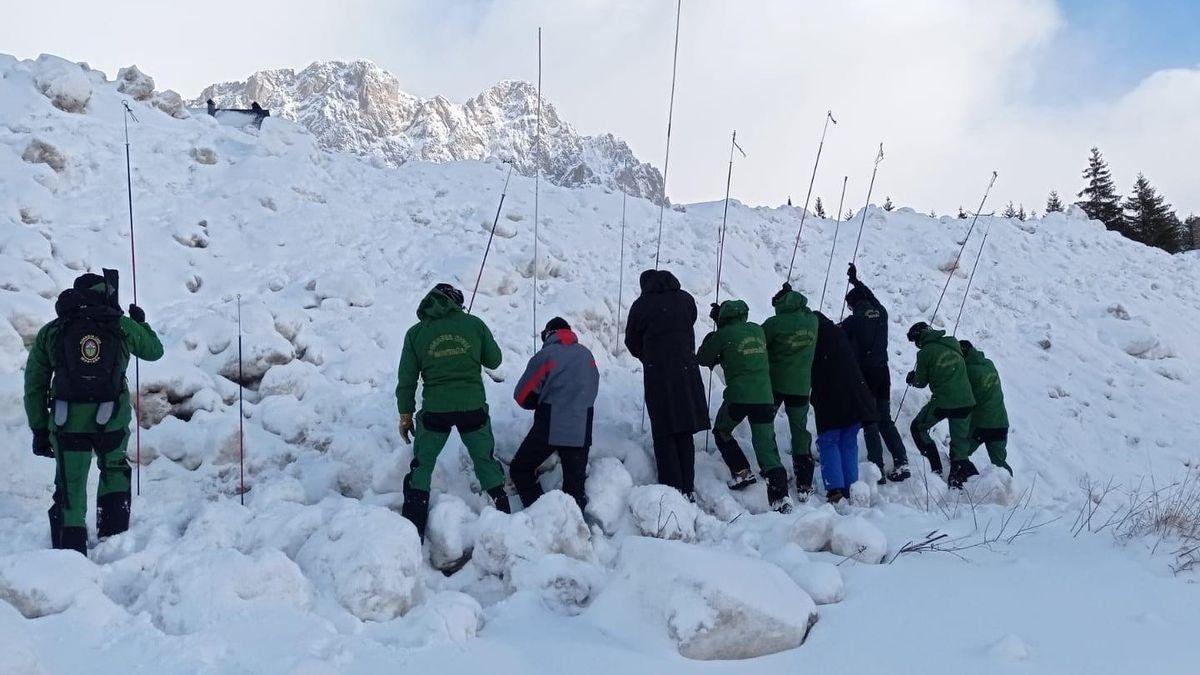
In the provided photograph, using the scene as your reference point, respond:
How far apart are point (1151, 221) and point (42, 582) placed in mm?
33429

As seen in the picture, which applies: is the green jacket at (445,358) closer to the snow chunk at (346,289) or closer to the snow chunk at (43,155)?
the snow chunk at (346,289)

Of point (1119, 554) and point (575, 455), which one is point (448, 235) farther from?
point (1119, 554)

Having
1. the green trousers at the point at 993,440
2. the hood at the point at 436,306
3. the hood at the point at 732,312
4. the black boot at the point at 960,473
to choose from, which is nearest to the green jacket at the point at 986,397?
the green trousers at the point at 993,440

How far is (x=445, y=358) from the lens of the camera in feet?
18.0

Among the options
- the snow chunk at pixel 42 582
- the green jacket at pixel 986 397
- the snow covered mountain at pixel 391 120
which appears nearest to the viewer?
the snow chunk at pixel 42 582

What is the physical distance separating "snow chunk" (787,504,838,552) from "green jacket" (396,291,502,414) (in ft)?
8.33

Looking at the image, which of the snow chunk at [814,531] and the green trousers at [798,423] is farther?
the green trousers at [798,423]

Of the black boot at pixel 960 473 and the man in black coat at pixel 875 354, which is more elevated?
the man in black coat at pixel 875 354

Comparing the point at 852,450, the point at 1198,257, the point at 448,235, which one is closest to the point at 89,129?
the point at 448,235

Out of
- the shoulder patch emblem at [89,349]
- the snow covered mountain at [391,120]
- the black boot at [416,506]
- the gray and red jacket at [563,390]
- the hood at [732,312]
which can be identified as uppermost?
the snow covered mountain at [391,120]

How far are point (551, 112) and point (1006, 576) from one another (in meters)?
182

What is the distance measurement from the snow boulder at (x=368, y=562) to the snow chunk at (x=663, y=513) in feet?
5.52

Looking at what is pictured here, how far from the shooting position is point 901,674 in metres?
2.95

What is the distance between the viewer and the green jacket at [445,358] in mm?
5449
